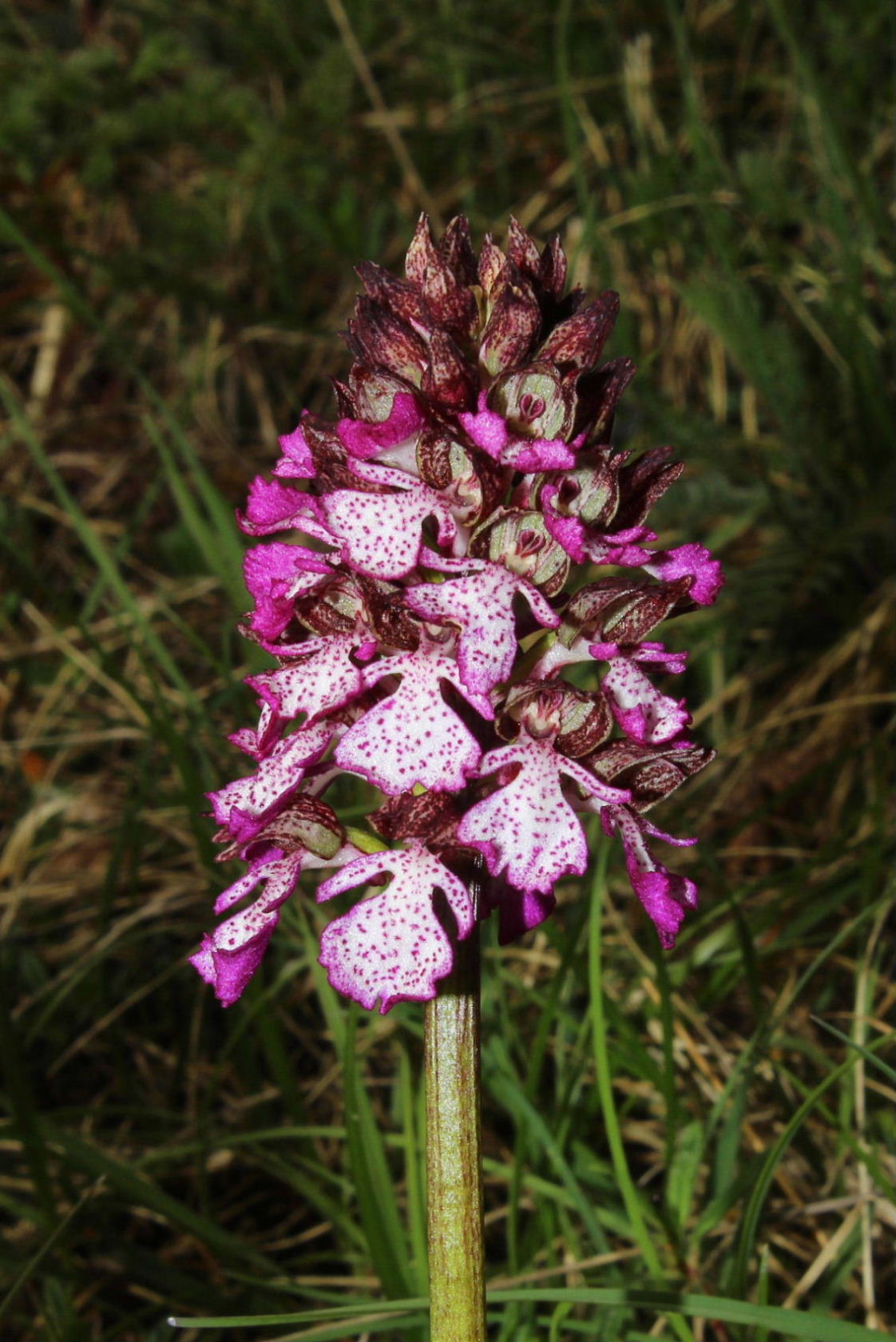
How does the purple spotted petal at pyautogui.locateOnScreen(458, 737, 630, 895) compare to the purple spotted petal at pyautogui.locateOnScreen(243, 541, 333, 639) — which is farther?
the purple spotted petal at pyautogui.locateOnScreen(243, 541, 333, 639)

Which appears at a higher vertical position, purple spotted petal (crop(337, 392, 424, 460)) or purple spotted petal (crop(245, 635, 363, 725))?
purple spotted petal (crop(337, 392, 424, 460))

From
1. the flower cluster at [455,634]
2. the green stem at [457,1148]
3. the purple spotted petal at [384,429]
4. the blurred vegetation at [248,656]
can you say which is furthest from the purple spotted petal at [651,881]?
the purple spotted petal at [384,429]

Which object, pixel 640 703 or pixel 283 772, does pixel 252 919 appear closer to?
pixel 283 772

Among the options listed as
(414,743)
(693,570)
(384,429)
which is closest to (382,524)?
(384,429)

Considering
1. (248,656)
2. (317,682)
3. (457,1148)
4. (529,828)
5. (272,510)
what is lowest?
(457,1148)

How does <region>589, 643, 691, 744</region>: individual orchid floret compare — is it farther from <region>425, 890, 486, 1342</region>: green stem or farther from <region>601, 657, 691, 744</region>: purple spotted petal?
<region>425, 890, 486, 1342</region>: green stem

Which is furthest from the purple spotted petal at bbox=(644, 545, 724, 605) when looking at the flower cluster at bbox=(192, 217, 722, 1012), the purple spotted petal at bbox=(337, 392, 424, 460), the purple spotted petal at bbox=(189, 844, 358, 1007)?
the purple spotted petal at bbox=(189, 844, 358, 1007)

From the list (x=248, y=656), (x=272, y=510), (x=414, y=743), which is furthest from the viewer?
(x=248, y=656)
